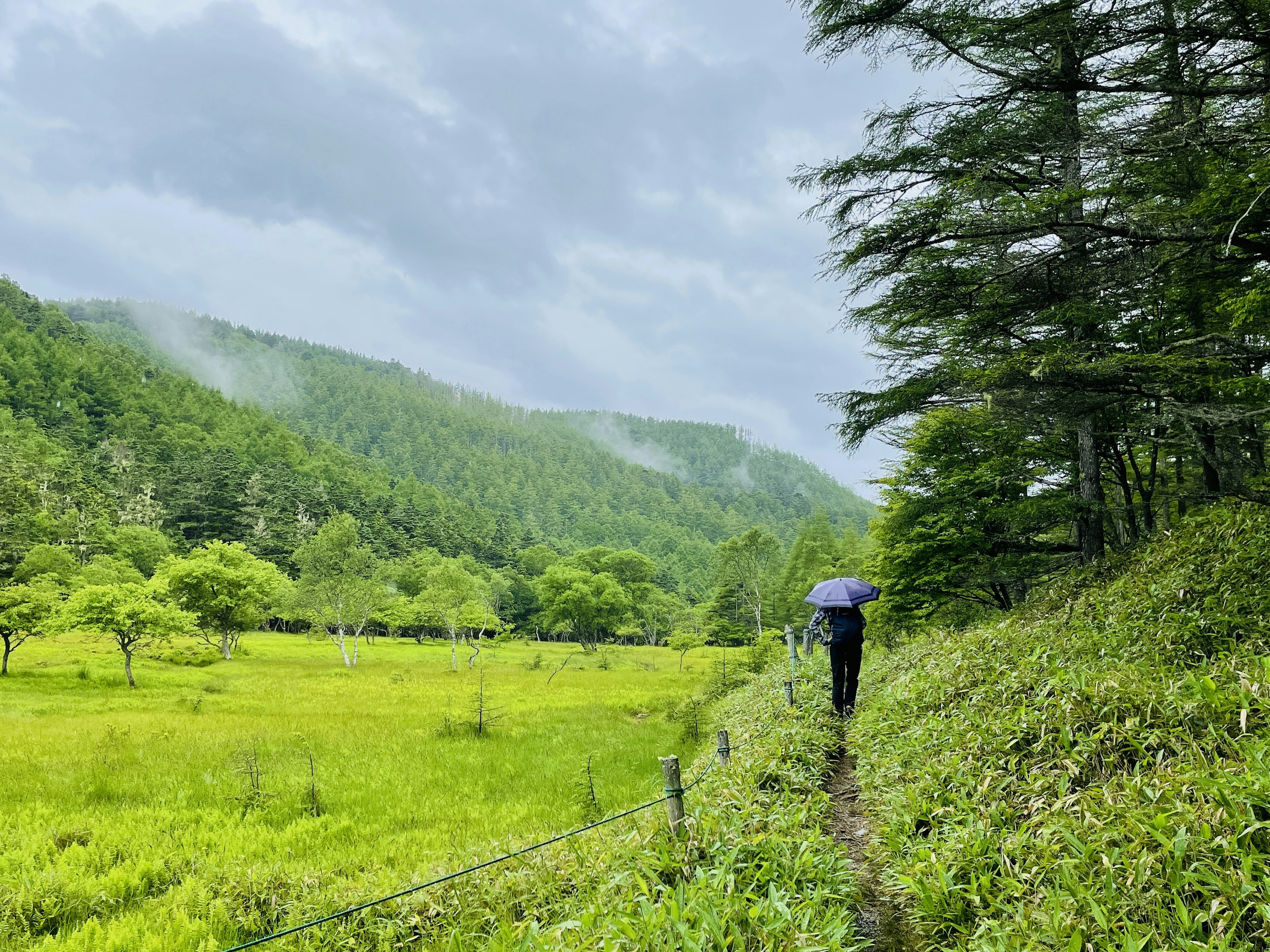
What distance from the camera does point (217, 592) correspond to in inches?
1292

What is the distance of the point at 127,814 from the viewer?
8.75m

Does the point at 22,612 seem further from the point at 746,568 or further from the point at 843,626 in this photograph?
the point at 746,568

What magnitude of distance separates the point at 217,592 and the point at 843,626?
37148 millimetres

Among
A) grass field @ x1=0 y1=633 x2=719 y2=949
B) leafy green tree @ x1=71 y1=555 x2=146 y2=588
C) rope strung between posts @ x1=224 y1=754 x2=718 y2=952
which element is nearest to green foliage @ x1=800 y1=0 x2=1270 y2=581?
rope strung between posts @ x1=224 y1=754 x2=718 y2=952

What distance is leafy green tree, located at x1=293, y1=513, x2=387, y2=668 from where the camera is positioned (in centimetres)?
3631

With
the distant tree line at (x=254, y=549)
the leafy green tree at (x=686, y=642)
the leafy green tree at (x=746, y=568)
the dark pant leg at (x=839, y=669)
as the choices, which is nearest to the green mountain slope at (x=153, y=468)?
the distant tree line at (x=254, y=549)

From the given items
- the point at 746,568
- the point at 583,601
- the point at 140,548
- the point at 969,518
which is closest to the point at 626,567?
the point at 583,601

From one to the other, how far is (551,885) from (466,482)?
181238 millimetres

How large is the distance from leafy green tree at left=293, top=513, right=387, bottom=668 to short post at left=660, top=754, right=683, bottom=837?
34.3 m

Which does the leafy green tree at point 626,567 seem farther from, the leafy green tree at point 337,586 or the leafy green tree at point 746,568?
the leafy green tree at point 337,586

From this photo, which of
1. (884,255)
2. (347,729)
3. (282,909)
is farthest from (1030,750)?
(347,729)

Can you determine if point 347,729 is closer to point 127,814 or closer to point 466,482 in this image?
point 127,814

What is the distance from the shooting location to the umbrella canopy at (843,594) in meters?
7.79

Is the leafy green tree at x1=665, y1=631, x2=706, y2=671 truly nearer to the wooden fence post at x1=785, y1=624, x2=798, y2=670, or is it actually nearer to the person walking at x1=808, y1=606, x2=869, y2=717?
the wooden fence post at x1=785, y1=624, x2=798, y2=670
